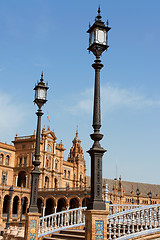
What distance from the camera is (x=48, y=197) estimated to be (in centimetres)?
5853

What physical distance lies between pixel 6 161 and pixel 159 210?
54.5 meters

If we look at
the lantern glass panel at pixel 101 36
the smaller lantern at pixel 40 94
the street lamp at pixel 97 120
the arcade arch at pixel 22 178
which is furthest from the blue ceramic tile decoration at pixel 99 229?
the arcade arch at pixel 22 178

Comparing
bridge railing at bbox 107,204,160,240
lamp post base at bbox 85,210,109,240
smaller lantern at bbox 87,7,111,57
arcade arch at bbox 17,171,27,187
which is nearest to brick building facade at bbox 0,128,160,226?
arcade arch at bbox 17,171,27,187

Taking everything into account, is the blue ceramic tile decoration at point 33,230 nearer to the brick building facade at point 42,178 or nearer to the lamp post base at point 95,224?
the lamp post base at point 95,224

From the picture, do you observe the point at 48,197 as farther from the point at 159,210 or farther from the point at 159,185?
the point at 159,185

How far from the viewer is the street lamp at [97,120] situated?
770 centimetres

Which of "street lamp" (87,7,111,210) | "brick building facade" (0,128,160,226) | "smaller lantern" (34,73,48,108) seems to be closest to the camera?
"street lamp" (87,7,111,210)

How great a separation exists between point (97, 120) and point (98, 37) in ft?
8.22

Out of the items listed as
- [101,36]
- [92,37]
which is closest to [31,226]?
[92,37]

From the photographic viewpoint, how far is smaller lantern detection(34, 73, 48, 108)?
45.7 feet

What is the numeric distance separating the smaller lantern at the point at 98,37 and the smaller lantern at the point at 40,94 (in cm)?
571

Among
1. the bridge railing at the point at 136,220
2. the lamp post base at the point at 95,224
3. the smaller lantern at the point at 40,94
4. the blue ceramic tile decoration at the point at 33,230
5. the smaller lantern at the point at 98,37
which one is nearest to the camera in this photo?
the lamp post base at the point at 95,224

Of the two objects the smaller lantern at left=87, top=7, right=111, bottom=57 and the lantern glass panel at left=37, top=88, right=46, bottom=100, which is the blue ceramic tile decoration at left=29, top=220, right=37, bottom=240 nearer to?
the lantern glass panel at left=37, top=88, right=46, bottom=100

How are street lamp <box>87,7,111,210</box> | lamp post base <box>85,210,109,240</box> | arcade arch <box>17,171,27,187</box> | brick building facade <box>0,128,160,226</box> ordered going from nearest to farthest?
lamp post base <box>85,210,109,240</box> < street lamp <box>87,7,111,210</box> < brick building facade <box>0,128,160,226</box> < arcade arch <box>17,171,27,187</box>
